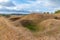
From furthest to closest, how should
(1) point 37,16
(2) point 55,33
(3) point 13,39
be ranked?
1. (1) point 37,16
2. (2) point 55,33
3. (3) point 13,39

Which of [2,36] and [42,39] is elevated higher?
[2,36]

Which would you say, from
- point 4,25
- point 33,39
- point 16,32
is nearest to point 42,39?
point 33,39

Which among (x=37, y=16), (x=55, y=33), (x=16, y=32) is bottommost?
(x=37, y=16)

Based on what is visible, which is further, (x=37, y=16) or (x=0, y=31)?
(x=37, y=16)

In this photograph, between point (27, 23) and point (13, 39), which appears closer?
point (13, 39)

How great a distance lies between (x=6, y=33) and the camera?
13.4m

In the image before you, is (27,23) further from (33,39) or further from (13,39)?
(13,39)

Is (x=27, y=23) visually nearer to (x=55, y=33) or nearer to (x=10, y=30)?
(x=55, y=33)

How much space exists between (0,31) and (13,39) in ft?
4.81

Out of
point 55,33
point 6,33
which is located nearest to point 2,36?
point 6,33

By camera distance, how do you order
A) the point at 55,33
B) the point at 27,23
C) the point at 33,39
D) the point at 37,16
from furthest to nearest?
the point at 37,16
the point at 27,23
the point at 55,33
the point at 33,39

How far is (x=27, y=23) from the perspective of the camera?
28.0 m

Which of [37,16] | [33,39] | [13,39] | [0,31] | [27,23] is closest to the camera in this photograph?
[13,39]

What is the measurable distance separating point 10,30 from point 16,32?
1.50 feet
